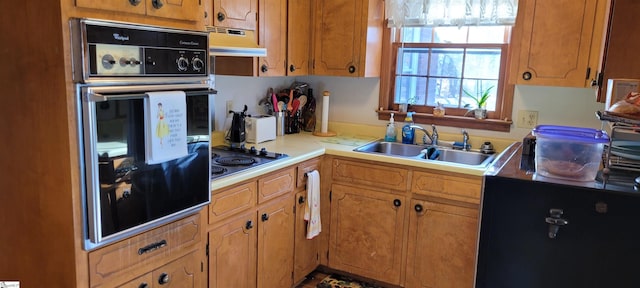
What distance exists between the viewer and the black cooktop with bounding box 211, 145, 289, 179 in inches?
86.7

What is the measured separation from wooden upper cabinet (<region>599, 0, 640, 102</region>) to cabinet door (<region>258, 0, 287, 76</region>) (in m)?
1.72

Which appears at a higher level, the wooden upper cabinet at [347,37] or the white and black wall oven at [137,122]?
the wooden upper cabinet at [347,37]

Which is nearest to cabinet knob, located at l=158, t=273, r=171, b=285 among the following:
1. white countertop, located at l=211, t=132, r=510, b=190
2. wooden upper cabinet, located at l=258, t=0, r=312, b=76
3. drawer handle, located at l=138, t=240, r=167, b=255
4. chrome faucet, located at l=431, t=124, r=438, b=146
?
drawer handle, located at l=138, t=240, r=167, b=255

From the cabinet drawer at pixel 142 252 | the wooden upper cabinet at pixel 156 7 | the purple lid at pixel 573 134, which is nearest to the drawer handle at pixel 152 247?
the cabinet drawer at pixel 142 252

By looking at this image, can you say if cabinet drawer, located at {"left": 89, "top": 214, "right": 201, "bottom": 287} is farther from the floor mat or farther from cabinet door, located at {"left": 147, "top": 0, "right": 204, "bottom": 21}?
the floor mat

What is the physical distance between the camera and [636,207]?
1448 mm

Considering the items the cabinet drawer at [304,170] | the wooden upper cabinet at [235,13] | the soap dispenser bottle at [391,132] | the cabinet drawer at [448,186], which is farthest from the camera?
the soap dispenser bottle at [391,132]

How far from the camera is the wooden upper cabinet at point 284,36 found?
2695 mm

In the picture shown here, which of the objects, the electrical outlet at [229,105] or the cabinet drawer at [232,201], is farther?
the electrical outlet at [229,105]

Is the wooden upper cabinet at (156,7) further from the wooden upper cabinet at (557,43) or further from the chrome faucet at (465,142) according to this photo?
the chrome faucet at (465,142)

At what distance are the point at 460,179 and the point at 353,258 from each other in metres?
0.86

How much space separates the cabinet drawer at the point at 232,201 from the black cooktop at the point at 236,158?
0.08m

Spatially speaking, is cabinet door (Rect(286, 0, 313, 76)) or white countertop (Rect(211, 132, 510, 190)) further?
cabinet door (Rect(286, 0, 313, 76))

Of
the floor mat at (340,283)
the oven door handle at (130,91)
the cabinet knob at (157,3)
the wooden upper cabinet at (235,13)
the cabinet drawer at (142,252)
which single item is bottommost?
the floor mat at (340,283)
